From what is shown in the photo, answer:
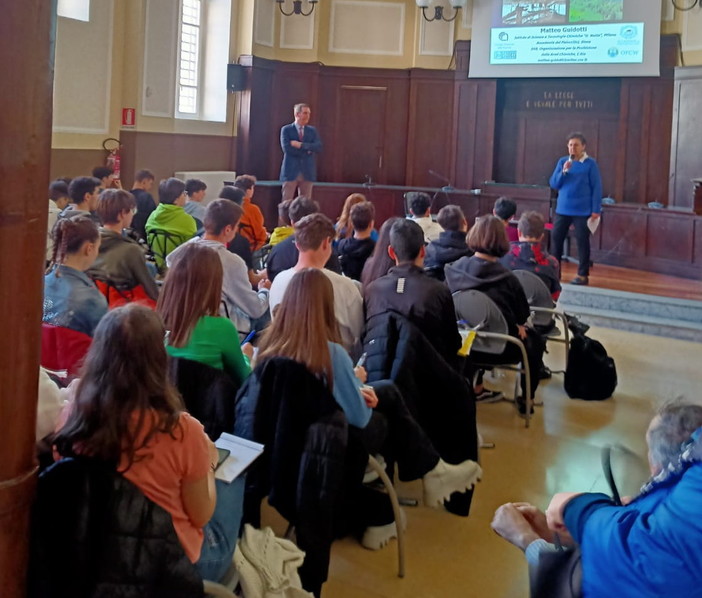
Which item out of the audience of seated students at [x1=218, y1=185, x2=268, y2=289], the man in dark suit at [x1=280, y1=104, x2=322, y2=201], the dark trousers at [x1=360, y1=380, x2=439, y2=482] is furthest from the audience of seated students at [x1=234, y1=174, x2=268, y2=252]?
the dark trousers at [x1=360, y1=380, x2=439, y2=482]

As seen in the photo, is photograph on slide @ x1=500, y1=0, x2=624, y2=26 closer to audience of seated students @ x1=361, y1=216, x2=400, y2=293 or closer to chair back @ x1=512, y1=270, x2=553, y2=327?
chair back @ x1=512, y1=270, x2=553, y2=327

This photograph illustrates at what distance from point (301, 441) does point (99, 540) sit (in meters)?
0.90

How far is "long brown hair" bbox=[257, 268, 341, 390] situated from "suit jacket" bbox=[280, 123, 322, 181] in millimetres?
7039

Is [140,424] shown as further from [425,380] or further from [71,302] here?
[425,380]

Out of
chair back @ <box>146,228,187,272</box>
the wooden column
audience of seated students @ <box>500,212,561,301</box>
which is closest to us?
the wooden column

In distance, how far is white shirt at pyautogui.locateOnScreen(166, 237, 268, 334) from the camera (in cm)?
390

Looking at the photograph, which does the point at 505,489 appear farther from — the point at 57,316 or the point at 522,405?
the point at 57,316

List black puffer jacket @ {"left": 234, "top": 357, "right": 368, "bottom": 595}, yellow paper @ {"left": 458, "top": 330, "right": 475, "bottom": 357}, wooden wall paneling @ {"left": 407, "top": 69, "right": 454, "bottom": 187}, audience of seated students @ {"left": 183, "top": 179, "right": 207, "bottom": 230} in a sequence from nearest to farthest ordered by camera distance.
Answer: black puffer jacket @ {"left": 234, "top": 357, "right": 368, "bottom": 595}, yellow paper @ {"left": 458, "top": 330, "right": 475, "bottom": 357}, audience of seated students @ {"left": 183, "top": 179, "right": 207, "bottom": 230}, wooden wall paneling @ {"left": 407, "top": 69, "right": 454, "bottom": 187}

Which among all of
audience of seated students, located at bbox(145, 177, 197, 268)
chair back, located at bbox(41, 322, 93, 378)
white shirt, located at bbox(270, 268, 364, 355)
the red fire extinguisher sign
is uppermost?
the red fire extinguisher sign

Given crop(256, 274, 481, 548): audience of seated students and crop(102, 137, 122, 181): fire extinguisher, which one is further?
crop(102, 137, 122, 181): fire extinguisher

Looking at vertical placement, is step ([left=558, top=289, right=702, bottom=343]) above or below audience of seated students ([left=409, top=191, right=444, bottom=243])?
below

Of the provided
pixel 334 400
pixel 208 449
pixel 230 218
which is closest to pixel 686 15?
pixel 230 218

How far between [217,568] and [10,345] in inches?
36.7

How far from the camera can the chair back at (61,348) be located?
294 cm
